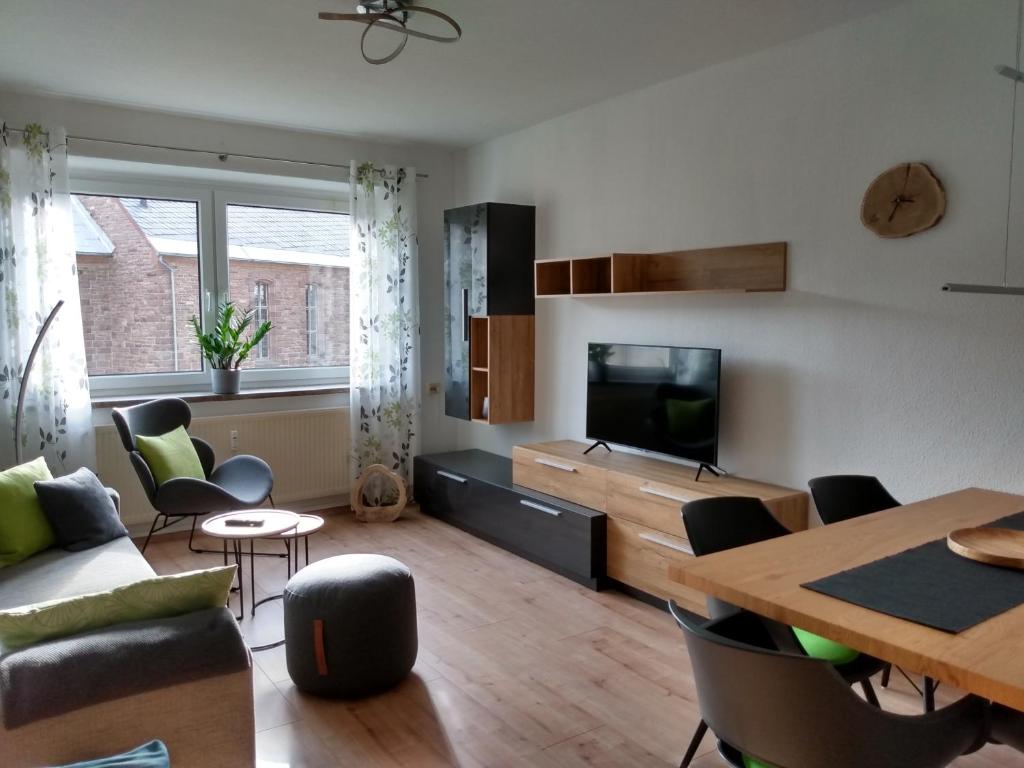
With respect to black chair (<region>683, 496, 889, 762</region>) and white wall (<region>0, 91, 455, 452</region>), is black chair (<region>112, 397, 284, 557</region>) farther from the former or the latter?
black chair (<region>683, 496, 889, 762</region>)

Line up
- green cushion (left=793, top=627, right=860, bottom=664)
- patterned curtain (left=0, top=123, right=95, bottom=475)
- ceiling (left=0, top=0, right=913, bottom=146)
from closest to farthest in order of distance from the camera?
→ green cushion (left=793, top=627, right=860, bottom=664) → ceiling (left=0, top=0, right=913, bottom=146) → patterned curtain (left=0, top=123, right=95, bottom=475)

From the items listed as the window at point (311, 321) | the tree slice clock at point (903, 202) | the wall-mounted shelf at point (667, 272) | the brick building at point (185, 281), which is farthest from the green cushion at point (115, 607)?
the window at point (311, 321)

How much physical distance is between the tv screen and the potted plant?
227 cm

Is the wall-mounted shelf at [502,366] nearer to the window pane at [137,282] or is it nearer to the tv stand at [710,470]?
the tv stand at [710,470]

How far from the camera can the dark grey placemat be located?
5.45 ft

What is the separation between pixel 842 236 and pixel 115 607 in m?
2.97

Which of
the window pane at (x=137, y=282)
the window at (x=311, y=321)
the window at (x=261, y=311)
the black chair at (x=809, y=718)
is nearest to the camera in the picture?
the black chair at (x=809, y=718)

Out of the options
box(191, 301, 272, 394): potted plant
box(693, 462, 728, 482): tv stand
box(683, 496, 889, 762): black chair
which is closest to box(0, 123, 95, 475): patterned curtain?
box(191, 301, 272, 394): potted plant

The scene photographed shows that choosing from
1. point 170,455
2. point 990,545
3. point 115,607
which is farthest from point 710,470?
point 170,455

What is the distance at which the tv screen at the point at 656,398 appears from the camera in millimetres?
3764

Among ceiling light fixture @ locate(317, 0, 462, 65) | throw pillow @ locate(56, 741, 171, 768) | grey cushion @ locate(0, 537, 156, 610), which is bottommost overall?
grey cushion @ locate(0, 537, 156, 610)

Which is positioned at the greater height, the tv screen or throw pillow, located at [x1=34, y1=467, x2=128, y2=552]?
the tv screen

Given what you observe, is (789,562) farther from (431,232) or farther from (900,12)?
(431,232)

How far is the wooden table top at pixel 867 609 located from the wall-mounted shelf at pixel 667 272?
1.41 m
